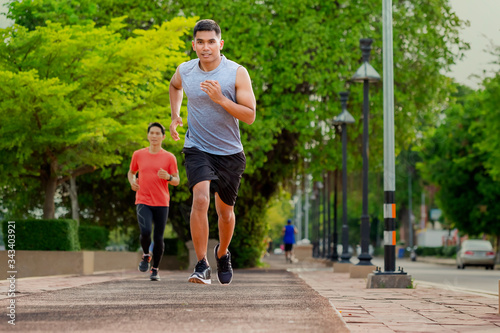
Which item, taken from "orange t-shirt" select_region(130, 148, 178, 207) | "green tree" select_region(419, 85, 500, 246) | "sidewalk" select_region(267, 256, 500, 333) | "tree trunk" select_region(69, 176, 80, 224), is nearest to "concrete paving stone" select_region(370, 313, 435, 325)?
"sidewalk" select_region(267, 256, 500, 333)

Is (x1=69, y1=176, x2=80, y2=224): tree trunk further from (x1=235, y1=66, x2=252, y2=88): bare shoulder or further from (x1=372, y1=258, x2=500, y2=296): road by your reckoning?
(x1=235, y1=66, x2=252, y2=88): bare shoulder

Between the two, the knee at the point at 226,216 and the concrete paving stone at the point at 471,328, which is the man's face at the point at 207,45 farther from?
the concrete paving stone at the point at 471,328

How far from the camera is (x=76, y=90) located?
17.2m

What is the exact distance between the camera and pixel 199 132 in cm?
754

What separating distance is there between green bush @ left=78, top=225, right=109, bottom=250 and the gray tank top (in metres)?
14.8

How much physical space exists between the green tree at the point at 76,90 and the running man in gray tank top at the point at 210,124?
28.4ft

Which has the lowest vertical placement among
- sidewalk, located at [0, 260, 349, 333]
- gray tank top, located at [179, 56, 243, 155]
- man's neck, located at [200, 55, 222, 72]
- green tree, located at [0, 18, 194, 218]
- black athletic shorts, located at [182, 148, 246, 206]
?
sidewalk, located at [0, 260, 349, 333]

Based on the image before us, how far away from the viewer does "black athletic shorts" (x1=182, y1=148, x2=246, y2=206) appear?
7457 mm

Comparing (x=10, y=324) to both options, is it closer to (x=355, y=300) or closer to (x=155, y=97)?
(x=355, y=300)

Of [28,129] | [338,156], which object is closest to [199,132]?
[28,129]

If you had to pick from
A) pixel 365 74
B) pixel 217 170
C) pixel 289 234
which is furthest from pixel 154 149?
pixel 289 234

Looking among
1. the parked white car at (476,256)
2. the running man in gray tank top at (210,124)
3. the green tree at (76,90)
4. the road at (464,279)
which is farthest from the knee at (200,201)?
the parked white car at (476,256)

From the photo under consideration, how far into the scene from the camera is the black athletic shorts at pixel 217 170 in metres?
7.46

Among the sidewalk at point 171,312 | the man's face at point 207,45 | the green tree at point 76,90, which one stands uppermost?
the green tree at point 76,90
